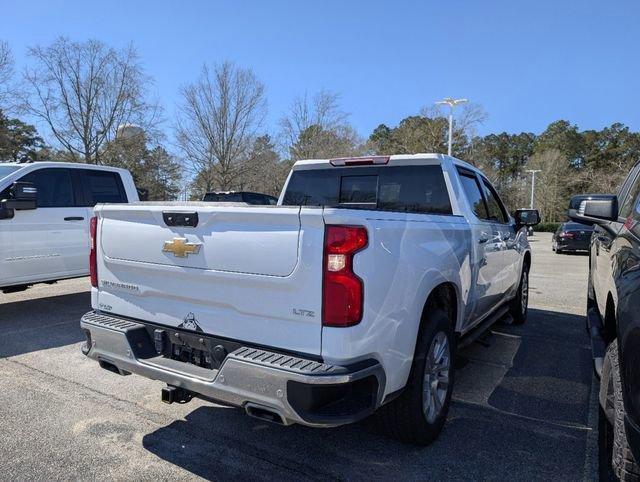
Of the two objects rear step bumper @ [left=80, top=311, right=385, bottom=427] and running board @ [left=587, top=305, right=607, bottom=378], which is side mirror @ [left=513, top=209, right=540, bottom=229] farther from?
rear step bumper @ [left=80, top=311, right=385, bottom=427]

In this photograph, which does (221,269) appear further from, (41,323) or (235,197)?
(235,197)

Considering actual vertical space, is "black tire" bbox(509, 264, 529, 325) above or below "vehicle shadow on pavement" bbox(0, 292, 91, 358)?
above

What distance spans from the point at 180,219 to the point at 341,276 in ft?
3.54

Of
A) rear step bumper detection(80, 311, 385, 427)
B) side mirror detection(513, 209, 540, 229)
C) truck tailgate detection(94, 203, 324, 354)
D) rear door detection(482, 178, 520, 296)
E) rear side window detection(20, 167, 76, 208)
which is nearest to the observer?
rear step bumper detection(80, 311, 385, 427)

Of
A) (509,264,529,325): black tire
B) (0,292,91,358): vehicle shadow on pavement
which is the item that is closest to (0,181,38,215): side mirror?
(0,292,91,358): vehicle shadow on pavement

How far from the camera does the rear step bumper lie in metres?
2.34

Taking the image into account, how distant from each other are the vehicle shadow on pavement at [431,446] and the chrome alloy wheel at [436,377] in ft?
0.81

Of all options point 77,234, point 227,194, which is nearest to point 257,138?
point 227,194

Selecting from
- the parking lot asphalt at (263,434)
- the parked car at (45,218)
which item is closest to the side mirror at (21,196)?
the parked car at (45,218)

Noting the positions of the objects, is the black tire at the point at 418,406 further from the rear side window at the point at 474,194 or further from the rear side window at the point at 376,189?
the rear side window at the point at 474,194

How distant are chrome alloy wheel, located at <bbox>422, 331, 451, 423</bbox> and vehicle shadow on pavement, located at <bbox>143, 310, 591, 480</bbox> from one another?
246mm

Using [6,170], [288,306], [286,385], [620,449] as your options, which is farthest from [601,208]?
[6,170]

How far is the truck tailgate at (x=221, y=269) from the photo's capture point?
2.46 metres

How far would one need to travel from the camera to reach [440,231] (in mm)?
3301
